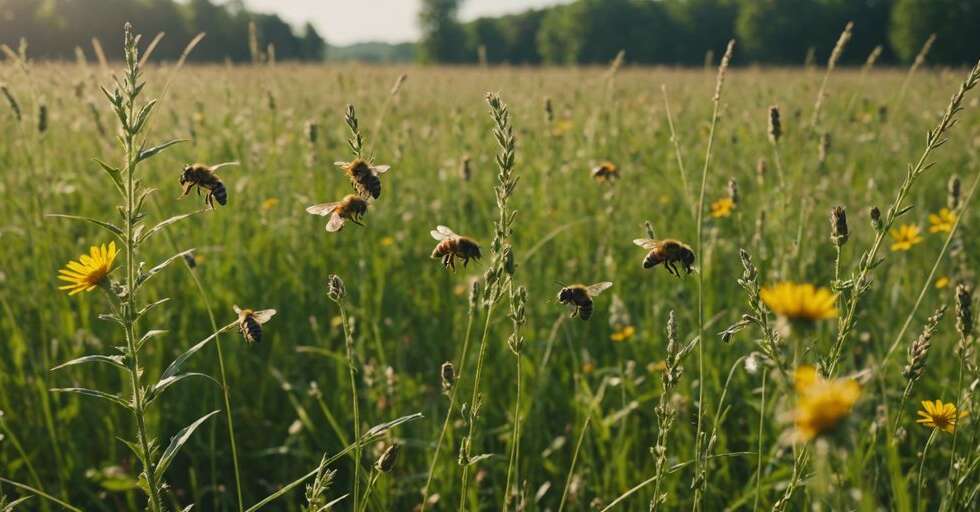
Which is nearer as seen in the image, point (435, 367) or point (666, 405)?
point (666, 405)

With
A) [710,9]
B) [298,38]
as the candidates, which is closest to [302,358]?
[710,9]

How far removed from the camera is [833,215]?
1.24 metres

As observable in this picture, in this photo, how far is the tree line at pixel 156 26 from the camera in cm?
4731

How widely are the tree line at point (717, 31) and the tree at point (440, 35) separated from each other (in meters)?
0.09

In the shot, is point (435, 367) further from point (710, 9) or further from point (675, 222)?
point (710, 9)

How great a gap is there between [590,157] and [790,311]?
316 centimetres

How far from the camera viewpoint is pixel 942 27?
1777 inches

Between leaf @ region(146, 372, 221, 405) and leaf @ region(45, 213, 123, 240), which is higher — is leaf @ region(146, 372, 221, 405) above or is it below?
below

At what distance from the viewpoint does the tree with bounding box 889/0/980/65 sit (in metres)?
43.8

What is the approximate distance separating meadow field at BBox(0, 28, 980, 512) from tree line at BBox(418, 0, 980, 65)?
46.8 m

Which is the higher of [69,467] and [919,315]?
[919,315]

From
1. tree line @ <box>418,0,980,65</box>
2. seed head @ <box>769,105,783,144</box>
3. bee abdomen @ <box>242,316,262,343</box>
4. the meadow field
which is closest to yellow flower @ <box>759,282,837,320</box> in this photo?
the meadow field

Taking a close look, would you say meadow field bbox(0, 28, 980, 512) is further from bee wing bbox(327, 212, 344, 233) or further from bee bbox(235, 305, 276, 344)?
bee wing bbox(327, 212, 344, 233)

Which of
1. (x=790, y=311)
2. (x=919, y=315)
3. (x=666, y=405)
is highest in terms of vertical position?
(x=790, y=311)
